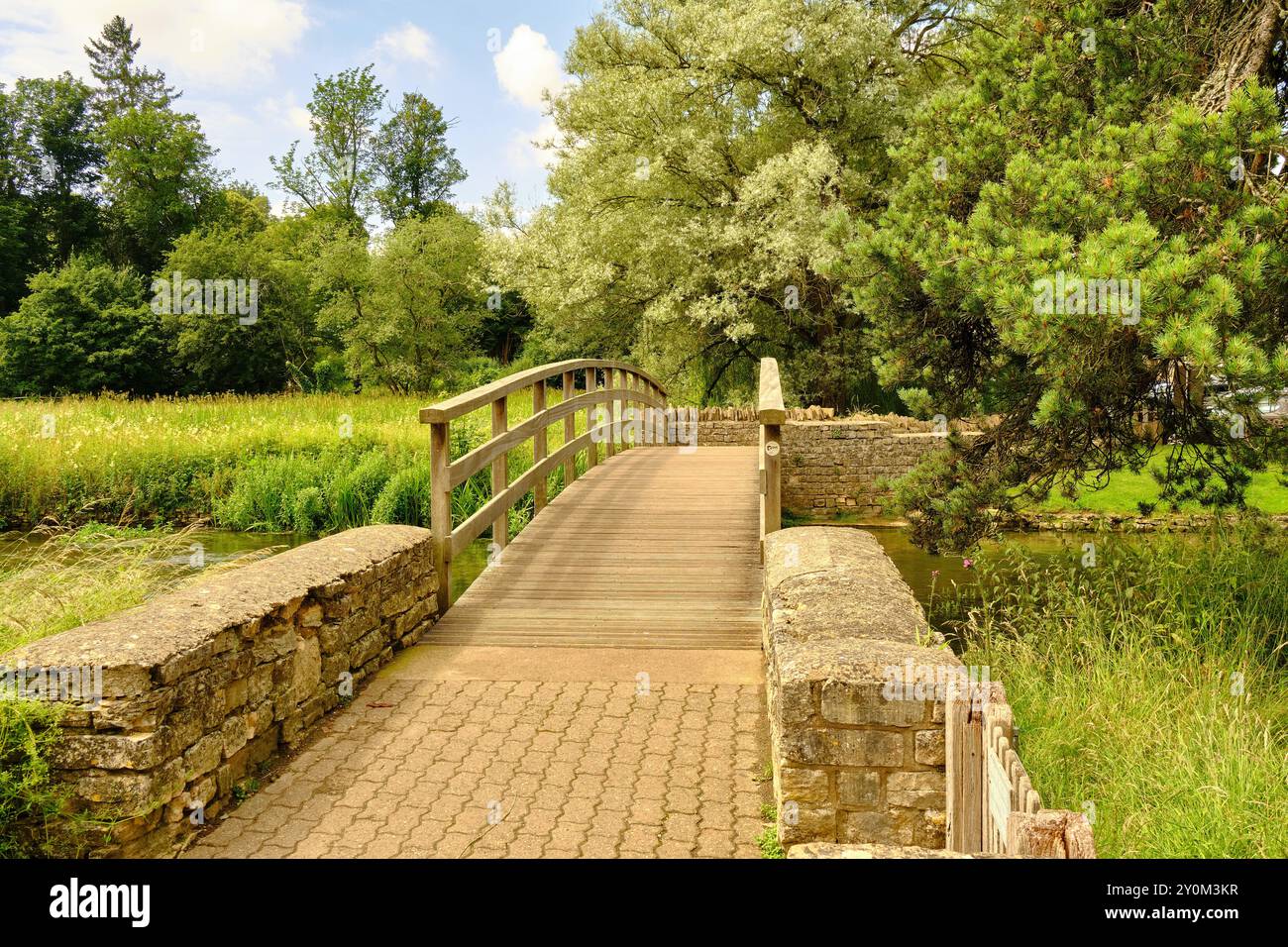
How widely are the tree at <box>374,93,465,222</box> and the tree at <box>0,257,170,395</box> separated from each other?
48.3ft

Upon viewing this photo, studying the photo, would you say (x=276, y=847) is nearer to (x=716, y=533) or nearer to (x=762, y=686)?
(x=762, y=686)

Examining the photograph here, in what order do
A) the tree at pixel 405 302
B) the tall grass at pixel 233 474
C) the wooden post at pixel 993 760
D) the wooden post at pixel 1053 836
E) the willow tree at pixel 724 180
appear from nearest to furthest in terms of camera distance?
the wooden post at pixel 1053 836, the wooden post at pixel 993 760, the tall grass at pixel 233 474, the willow tree at pixel 724 180, the tree at pixel 405 302

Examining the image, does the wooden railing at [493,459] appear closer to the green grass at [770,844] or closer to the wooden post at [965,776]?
the green grass at [770,844]

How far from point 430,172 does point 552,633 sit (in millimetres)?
41031

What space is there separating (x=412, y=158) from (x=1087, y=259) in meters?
40.8

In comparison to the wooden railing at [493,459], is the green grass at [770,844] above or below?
below

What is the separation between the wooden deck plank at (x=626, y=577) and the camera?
19.8ft

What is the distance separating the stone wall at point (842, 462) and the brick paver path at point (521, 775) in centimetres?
1073

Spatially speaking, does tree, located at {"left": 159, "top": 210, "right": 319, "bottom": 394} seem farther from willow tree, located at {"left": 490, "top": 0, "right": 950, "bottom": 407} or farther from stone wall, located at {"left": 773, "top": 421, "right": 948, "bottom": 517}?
stone wall, located at {"left": 773, "top": 421, "right": 948, "bottom": 517}

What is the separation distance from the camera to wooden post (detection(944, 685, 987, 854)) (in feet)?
9.71

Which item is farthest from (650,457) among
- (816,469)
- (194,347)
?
(194,347)

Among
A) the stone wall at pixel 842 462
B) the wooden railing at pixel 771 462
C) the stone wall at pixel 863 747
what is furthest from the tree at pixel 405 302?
the stone wall at pixel 863 747

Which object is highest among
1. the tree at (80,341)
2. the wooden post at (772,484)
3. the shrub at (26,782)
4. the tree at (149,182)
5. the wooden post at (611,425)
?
the tree at (149,182)

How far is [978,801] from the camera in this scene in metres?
2.94
